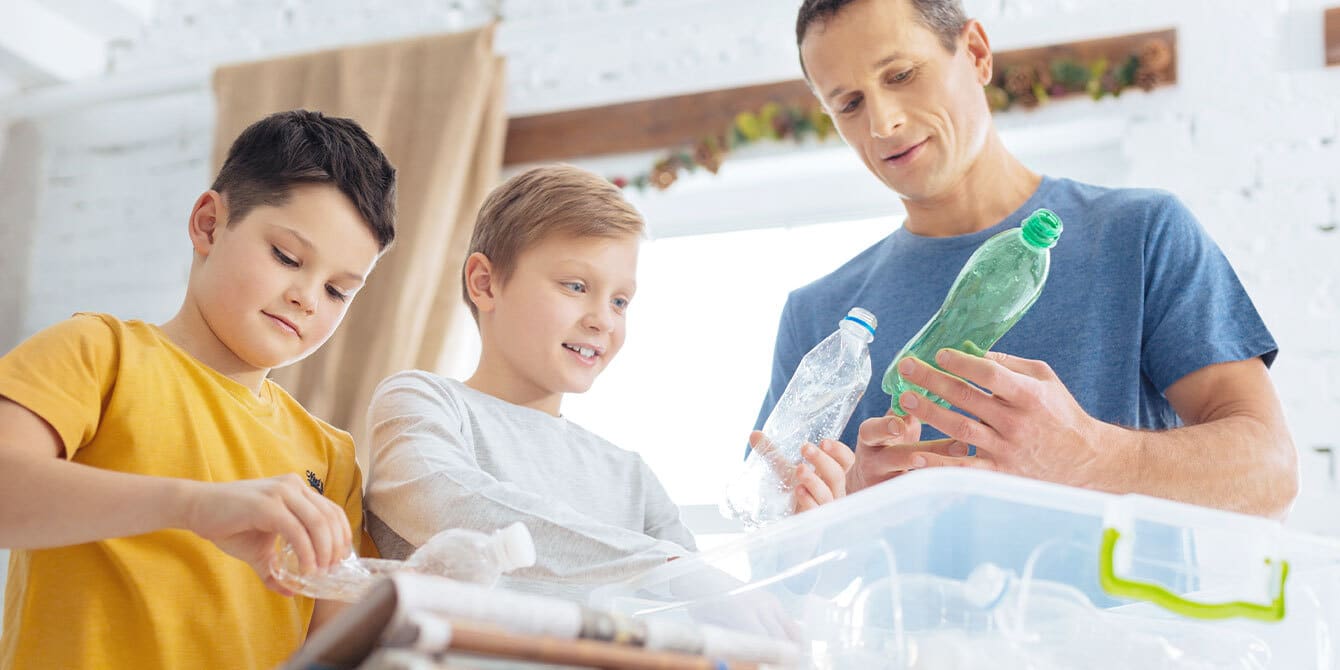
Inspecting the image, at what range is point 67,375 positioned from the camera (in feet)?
3.10

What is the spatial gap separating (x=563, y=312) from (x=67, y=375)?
1.57 feet

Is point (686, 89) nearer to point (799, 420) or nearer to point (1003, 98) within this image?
point (1003, 98)

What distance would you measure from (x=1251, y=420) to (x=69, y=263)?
3.23m

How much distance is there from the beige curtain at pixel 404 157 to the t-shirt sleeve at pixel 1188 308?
71.1 inches

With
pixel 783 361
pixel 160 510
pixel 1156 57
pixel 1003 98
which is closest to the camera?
pixel 160 510

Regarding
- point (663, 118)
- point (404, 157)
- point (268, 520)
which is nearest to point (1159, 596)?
point (268, 520)

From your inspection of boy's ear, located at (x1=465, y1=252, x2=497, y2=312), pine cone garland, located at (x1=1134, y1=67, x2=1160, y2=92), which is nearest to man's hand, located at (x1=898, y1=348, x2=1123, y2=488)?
boy's ear, located at (x1=465, y1=252, x2=497, y2=312)

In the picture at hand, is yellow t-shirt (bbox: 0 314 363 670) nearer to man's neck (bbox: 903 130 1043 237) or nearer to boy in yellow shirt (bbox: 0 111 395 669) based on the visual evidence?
boy in yellow shirt (bbox: 0 111 395 669)

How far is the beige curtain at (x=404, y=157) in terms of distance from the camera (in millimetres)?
2867

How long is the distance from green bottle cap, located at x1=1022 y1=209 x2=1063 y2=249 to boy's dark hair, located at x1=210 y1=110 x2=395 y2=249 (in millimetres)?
601

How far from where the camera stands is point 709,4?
114 inches

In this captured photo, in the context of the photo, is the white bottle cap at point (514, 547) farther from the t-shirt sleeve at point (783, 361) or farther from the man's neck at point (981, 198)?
the man's neck at point (981, 198)

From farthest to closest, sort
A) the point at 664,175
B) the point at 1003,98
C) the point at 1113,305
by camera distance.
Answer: the point at 664,175, the point at 1003,98, the point at 1113,305

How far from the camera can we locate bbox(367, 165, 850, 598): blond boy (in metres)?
0.97
